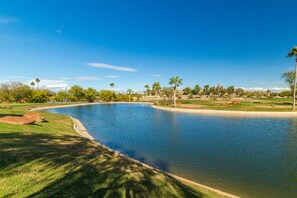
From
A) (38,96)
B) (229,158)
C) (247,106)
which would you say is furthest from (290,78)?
(38,96)

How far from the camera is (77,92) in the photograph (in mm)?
95625

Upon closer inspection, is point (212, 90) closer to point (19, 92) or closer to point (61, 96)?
point (61, 96)

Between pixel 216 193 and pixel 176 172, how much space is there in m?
3.19

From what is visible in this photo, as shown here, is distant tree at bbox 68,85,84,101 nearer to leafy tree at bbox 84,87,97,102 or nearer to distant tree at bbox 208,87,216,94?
leafy tree at bbox 84,87,97,102

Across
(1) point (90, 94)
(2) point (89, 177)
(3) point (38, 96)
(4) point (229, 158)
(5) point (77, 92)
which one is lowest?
(4) point (229, 158)

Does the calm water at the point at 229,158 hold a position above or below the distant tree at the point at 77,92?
below

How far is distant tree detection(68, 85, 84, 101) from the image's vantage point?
94363 mm

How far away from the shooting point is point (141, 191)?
6387 mm

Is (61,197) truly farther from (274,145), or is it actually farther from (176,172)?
(274,145)

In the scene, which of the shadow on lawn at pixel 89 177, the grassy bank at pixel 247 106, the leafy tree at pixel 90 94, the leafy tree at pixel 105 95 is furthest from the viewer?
the leafy tree at pixel 105 95

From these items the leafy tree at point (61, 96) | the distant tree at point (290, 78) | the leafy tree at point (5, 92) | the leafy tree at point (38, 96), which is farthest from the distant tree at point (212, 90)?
the leafy tree at point (5, 92)

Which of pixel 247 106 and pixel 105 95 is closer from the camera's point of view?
pixel 247 106

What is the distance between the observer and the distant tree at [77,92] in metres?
94.4

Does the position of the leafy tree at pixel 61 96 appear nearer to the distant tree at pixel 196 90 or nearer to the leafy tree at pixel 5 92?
the leafy tree at pixel 5 92
